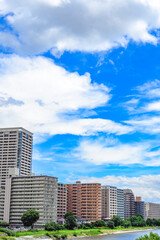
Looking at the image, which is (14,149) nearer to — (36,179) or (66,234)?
(36,179)

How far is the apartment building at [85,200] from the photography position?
18375cm

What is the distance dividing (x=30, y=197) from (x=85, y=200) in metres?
56.3

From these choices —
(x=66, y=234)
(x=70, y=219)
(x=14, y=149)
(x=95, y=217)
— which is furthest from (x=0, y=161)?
(x=66, y=234)

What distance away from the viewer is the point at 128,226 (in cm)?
16950

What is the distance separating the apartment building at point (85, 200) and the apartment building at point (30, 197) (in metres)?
48.7

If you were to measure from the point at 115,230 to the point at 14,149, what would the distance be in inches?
3000

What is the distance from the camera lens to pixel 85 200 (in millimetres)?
188500

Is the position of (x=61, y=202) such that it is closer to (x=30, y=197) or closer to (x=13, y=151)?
(x=30, y=197)

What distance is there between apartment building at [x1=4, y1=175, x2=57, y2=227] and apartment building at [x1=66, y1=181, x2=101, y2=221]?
48692mm

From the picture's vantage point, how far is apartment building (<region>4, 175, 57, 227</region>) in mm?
136000

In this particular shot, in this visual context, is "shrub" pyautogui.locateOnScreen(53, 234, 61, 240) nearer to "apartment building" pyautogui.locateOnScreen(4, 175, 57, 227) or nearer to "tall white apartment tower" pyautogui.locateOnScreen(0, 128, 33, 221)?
"apartment building" pyautogui.locateOnScreen(4, 175, 57, 227)

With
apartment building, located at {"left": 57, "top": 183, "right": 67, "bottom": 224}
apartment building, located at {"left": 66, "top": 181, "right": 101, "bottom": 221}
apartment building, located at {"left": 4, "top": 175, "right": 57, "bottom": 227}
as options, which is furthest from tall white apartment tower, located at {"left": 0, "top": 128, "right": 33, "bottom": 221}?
apartment building, located at {"left": 4, "top": 175, "right": 57, "bottom": 227}

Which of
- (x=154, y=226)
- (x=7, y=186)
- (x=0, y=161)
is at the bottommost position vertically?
(x=154, y=226)

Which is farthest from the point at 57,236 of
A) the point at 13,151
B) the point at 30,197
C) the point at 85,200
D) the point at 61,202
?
the point at 13,151
